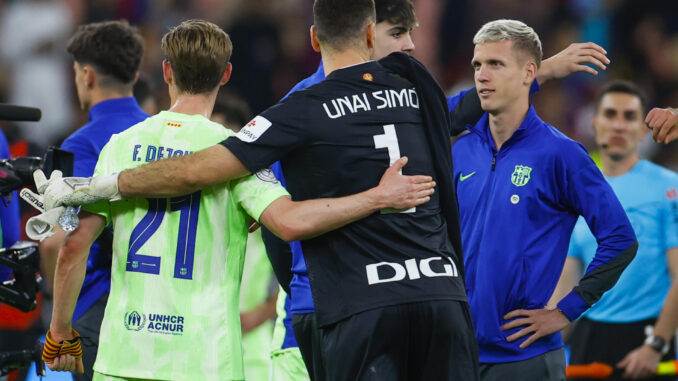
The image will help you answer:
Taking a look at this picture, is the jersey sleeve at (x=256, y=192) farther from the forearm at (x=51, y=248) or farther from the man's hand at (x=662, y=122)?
the forearm at (x=51, y=248)

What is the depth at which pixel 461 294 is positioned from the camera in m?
3.89

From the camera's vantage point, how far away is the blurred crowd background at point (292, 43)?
464 inches

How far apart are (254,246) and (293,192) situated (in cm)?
312

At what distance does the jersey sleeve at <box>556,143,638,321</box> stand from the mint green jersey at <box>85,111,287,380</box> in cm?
164

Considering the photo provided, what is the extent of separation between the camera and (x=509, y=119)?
4.95 metres

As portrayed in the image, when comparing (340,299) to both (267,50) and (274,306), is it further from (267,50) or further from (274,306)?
(267,50)

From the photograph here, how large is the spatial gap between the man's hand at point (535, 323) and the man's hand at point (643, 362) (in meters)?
2.29

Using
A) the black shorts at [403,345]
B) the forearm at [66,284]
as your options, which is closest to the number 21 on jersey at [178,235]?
the forearm at [66,284]

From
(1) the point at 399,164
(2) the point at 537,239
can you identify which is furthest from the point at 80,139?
(2) the point at 537,239

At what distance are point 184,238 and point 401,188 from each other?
2.90ft

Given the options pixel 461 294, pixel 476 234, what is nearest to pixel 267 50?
pixel 476 234

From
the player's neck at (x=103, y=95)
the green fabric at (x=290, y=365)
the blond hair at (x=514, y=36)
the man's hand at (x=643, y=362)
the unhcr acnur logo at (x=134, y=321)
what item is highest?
the blond hair at (x=514, y=36)

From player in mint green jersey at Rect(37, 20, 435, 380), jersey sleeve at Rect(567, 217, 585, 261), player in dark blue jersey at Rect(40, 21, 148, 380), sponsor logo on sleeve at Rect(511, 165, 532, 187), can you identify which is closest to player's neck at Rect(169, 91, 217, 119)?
player in mint green jersey at Rect(37, 20, 435, 380)

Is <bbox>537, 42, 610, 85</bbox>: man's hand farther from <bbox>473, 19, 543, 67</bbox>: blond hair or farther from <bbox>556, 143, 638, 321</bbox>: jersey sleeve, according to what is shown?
<bbox>556, 143, 638, 321</bbox>: jersey sleeve
